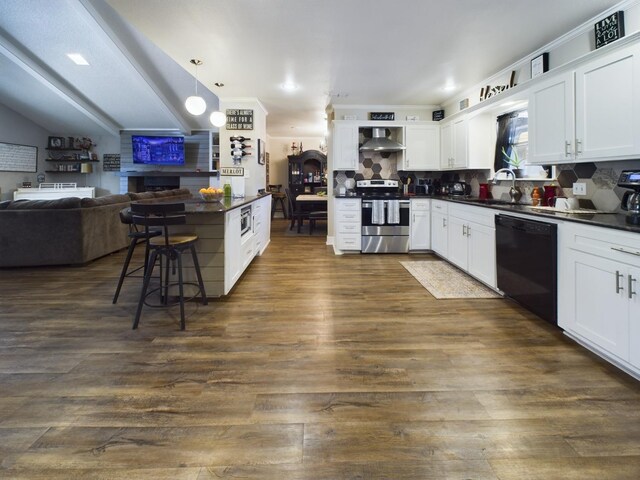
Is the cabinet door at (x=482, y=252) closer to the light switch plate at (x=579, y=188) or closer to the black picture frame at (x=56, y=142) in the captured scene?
the light switch plate at (x=579, y=188)

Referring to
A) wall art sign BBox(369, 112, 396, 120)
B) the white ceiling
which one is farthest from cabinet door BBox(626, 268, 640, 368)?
wall art sign BBox(369, 112, 396, 120)

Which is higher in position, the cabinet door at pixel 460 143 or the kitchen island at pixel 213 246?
the cabinet door at pixel 460 143

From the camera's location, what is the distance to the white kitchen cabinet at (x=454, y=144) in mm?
4967

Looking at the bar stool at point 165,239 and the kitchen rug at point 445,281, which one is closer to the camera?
the bar stool at point 165,239

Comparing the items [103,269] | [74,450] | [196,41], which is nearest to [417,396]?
[74,450]

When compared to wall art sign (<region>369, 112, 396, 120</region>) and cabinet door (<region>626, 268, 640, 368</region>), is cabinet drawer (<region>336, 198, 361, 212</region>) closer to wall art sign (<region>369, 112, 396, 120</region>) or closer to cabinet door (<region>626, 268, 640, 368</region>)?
wall art sign (<region>369, 112, 396, 120</region>)

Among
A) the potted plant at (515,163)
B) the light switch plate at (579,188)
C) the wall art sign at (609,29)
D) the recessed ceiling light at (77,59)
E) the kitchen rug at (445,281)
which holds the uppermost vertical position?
the recessed ceiling light at (77,59)

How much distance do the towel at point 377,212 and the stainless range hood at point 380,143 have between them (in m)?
0.93

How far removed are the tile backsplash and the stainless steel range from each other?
77 cm

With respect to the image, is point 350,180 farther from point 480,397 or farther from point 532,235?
point 480,397

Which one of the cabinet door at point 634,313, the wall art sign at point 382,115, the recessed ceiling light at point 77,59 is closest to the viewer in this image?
the cabinet door at point 634,313

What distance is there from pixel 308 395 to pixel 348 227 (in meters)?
3.98

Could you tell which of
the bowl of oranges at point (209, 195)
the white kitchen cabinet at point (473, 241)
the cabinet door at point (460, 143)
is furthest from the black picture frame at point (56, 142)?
the white kitchen cabinet at point (473, 241)

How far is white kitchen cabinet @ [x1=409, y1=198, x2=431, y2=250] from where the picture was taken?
555 centimetres
